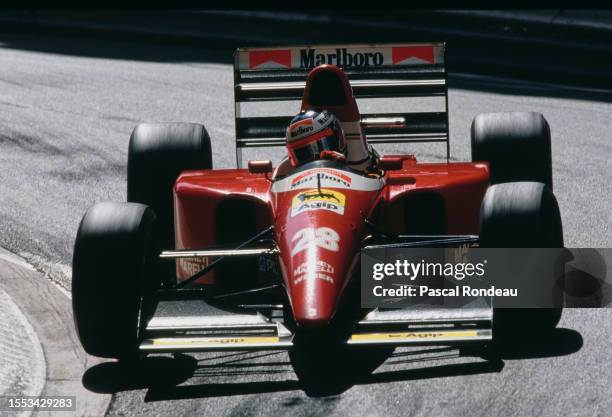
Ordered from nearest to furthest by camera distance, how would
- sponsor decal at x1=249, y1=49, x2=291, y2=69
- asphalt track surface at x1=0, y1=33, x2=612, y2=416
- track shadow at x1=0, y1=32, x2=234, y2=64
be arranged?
asphalt track surface at x1=0, y1=33, x2=612, y2=416 → sponsor decal at x1=249, y1=49, x2=291, y2=69 → track shadow at x1=0, y1=32, x2=234, y2=64

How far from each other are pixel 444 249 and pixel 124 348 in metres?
2.08

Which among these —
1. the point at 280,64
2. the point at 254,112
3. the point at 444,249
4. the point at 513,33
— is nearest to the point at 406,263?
the point at 444,249

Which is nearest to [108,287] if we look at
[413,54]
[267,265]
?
[267,265]

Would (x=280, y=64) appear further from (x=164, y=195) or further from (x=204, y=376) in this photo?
(x=204, y=376)

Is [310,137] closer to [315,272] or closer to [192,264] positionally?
[192,264]

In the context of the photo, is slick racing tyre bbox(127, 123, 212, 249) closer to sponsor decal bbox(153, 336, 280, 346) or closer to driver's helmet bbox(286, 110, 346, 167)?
driver's helmet bbox(286, 110, 346, 167)

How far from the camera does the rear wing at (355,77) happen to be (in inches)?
416

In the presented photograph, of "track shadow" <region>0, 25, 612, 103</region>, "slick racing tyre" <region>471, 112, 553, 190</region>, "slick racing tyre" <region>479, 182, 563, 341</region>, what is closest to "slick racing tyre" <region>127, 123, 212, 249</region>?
"slick racing tyre" <region>471, 112, 553, 190</region>

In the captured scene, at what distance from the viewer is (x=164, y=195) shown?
9.53 meters

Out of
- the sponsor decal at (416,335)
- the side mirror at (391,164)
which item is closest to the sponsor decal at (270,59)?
the side mirror at (391,164)

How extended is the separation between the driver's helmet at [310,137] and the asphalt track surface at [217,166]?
1.44 m

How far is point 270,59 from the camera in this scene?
35.1 ft

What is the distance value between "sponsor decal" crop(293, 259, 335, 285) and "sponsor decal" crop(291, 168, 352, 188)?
805 millimetres

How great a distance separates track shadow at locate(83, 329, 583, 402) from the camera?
7453mm
